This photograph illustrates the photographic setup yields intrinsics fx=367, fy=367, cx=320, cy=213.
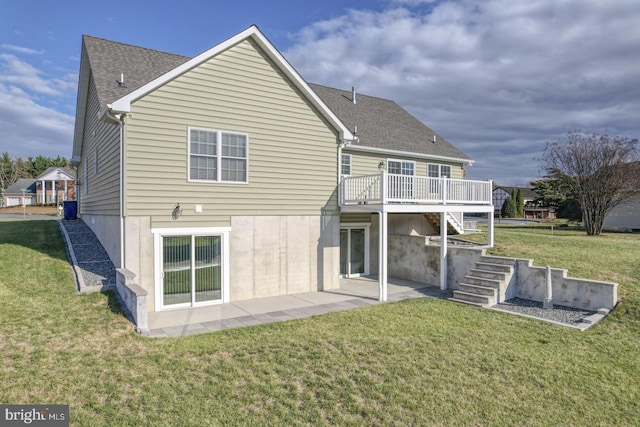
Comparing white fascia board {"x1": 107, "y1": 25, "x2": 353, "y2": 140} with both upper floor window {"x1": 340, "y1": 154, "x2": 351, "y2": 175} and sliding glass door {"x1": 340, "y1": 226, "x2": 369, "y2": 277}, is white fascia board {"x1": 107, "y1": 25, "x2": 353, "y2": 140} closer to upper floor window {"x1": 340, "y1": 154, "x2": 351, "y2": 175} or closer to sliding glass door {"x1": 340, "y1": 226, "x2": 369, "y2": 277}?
upper floor window {"x1": 340, "y1": 154, "x2": 351, "y2": 175}

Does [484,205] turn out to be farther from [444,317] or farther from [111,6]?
[111,6]

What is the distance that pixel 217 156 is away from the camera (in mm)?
10242

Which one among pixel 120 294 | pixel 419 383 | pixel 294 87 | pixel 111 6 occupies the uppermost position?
pixel 111 6

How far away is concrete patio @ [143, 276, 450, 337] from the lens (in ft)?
27.3

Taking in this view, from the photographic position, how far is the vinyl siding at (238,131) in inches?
367

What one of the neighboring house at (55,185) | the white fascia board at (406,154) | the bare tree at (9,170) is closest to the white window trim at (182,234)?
the white fascia board at (406,154)

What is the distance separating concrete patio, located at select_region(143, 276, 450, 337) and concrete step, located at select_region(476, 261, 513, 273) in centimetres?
142

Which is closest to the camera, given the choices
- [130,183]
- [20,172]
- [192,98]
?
[130,183]

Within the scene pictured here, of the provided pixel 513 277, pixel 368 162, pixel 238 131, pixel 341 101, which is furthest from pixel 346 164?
pixel 513 277

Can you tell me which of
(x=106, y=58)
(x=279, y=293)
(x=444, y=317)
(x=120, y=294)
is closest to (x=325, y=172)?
(x=279, y=293)

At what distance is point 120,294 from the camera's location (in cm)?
845

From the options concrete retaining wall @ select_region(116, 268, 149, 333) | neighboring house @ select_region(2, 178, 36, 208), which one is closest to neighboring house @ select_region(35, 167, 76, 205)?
neighboring house @ select_region(2, 178, 36, 208)

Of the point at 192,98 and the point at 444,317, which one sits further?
the point at 192,98

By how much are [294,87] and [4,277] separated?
9.14 m
